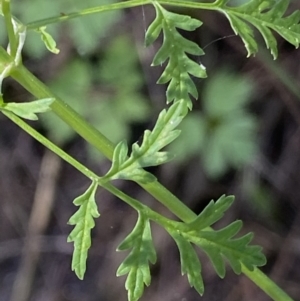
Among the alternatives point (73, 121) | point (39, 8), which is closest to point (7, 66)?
point (73, 121)

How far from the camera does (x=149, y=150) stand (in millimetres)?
1053

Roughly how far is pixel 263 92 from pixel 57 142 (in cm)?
87

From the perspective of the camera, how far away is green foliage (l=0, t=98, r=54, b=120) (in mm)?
969

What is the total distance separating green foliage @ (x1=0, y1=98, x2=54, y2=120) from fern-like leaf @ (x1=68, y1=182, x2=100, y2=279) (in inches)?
7.1

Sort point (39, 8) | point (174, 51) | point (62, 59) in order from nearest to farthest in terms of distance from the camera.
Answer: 1. point (174, 51)
2. point (39, 8)
3. point (62, 59)

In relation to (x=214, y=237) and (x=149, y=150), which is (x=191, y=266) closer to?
(x=214, y=237)

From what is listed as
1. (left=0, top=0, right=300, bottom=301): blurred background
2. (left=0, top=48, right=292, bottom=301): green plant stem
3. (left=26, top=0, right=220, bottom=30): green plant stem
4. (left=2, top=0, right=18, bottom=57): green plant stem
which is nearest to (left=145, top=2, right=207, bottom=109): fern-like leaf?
(left=26, top=0, right=220, bottom=30): green plant stem

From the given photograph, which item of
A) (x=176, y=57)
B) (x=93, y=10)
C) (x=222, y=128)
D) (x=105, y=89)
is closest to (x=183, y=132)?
(x=222, y=128)

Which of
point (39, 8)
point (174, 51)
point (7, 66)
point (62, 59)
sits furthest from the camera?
point (62, 59)

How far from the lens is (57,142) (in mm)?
2348

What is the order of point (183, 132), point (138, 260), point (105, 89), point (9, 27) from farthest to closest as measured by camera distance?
point (105, 89) → point (183, 132) → point (138, 260) → point (9, 27)

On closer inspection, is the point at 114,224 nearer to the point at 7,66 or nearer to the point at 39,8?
the point at 39,8

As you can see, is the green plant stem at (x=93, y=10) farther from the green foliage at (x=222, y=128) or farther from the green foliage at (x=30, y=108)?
the green foliage at (x=222, y=128)

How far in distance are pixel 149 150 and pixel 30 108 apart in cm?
23
